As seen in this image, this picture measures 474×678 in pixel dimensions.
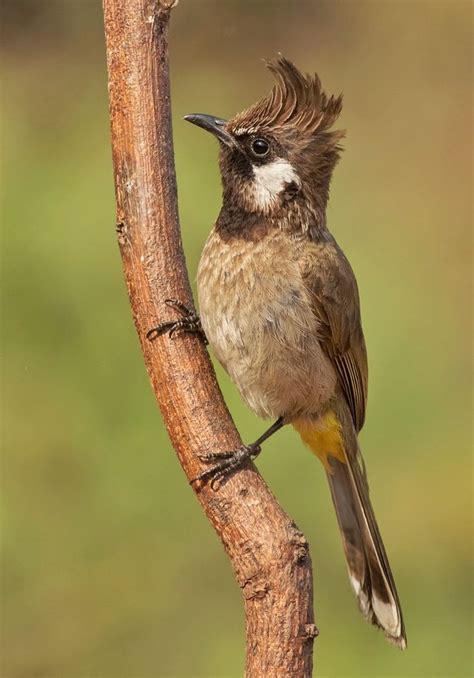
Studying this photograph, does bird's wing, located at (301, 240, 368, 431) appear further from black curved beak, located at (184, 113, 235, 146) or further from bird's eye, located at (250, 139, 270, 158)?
black curved beak, located at (184, 113, 235, 146)

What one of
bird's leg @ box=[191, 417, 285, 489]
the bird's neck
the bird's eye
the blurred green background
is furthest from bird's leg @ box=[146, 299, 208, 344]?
the blurred green background

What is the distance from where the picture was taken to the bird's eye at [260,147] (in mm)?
3861

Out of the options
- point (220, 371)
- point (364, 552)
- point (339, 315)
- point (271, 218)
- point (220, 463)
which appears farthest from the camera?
point (220, 371)

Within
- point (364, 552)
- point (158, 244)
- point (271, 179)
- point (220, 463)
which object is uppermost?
point (271, 179)

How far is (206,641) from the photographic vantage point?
5.19 metres

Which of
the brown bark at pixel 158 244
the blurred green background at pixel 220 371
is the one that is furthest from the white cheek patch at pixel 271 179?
the blurred green background at pixel 220 371

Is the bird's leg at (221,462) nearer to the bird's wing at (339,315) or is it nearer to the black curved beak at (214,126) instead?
the bird's wing at (339,315)

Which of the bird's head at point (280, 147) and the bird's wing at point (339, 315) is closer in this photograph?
the bird's head at point (280, 147)

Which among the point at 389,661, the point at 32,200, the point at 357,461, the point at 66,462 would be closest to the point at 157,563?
the point at 66,462

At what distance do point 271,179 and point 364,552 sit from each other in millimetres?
1413

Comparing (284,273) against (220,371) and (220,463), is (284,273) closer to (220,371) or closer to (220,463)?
(220,463)

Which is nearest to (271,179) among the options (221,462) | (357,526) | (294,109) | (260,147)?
(260,147)

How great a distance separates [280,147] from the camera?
3848 millimetres

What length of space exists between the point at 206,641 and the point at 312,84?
2.67 meters
